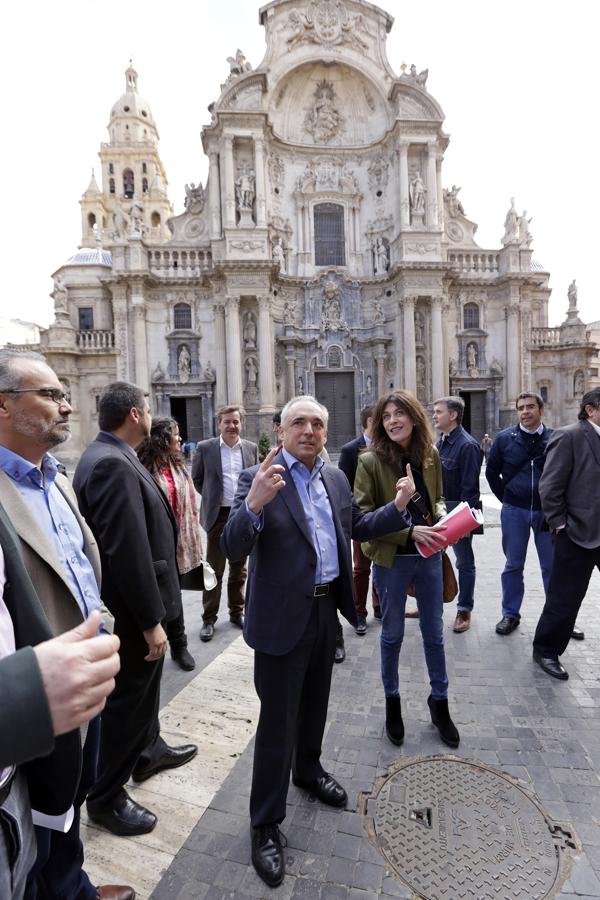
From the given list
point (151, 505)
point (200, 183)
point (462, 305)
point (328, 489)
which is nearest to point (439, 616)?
point (328, 489)

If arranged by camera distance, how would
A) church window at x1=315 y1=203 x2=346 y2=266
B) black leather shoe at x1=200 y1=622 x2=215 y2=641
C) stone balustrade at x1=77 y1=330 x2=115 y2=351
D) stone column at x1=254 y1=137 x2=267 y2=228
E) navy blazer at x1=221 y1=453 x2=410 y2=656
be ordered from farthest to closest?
stone balustrade at x1=77 y1=330 x2=115 y2=351
church window at x1=315 y1=203 x2=346 y2=266
stone column at x1=254 y1=137 x2=267 y2=228
black leather shoe at x1=200 y1=622 x2=215 y2=641
navy blazer at x1=221 y1=453 x2=410 y2=656

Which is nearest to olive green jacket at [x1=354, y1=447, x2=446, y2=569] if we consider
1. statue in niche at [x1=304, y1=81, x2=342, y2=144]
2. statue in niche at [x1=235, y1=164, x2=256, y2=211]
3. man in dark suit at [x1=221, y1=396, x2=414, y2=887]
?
man in dark suit at [x1=221, y1=396, x2=414, y2=887]

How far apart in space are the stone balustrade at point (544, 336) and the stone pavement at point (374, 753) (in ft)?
87.6

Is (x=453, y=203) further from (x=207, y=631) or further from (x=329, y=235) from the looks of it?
(x=207, y=631)

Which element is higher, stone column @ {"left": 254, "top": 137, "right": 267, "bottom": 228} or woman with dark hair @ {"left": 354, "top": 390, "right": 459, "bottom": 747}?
stone column @ {"left": 254, "top": 137, "right": 267, "bottom": 228}

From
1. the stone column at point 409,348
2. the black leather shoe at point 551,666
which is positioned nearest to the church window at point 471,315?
the stone column at point 409,348

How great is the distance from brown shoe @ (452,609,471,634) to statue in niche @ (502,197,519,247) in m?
25.9

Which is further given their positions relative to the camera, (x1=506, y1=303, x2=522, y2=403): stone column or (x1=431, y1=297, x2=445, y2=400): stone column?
(x1=506, y1=303, x2=522, y2=403): stone column

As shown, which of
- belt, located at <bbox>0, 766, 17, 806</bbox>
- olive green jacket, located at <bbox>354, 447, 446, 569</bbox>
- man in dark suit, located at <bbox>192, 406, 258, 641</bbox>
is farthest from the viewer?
man in dark suit, located at <bbox>192, 406, 258, 641</bbox>

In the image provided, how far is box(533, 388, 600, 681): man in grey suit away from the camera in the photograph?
3.79m

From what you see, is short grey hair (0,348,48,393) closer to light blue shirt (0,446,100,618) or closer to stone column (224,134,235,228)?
light blue shirt (0,446,100,618)

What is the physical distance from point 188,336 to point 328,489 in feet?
76.2

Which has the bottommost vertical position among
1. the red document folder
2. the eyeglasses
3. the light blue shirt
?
the red document folder

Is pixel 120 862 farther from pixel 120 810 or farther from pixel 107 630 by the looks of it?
pixel 107 630
